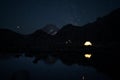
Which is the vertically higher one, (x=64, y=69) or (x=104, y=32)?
(x=104, y=32)

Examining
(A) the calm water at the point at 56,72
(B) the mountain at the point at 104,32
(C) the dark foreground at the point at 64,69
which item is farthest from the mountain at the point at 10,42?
(A) the calm water at the point at 56,72

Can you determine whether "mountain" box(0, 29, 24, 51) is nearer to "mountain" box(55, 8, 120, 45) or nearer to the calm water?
"mountain" box(55, 8, 120, 45)

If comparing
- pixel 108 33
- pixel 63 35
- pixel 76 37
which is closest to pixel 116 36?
pixel 108 33

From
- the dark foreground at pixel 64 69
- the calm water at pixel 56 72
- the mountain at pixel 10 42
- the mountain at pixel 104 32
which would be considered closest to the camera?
the calm water at pixel 56 72

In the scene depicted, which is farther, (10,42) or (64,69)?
(10,42)

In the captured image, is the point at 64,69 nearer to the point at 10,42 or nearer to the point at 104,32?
the point at 104,32

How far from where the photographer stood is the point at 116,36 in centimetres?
8031

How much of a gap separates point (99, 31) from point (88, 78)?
3288 inches

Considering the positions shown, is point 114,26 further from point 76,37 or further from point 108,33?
point 76,37

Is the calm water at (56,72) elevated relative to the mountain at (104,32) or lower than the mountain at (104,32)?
lower

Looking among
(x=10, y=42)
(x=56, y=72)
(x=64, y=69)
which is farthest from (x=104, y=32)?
(x=56, y=72)

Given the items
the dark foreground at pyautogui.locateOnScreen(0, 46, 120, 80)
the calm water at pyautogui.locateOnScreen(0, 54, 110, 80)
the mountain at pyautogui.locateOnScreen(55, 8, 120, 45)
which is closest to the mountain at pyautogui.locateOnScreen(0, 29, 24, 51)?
the dark foreground at pyautogui.locateOnScreen(0, 46, 120, 80)

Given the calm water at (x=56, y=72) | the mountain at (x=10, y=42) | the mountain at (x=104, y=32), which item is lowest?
the calm water at (x=56, y=72)

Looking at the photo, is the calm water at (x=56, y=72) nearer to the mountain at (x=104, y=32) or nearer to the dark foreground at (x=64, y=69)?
the dark foreground at (x=64, y=69)
